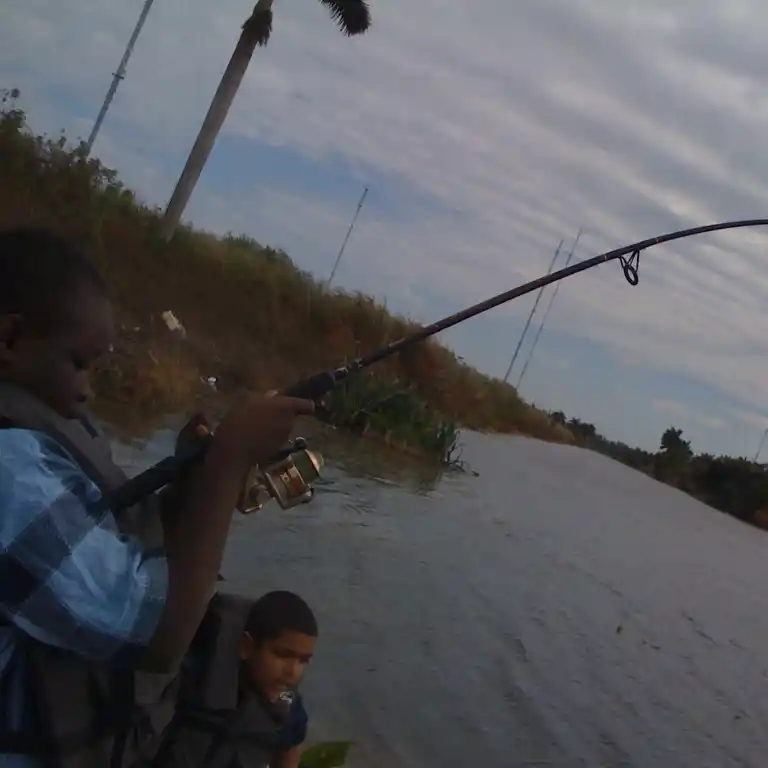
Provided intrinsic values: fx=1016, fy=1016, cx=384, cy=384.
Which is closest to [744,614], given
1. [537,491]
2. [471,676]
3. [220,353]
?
[537,491]

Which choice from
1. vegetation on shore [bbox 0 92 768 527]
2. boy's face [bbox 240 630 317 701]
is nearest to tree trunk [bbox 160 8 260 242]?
vegetation on shore [bbox 0 92 768 527]

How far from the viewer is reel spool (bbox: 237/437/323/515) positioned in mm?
1895

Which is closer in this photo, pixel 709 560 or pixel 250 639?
pixel 250 639

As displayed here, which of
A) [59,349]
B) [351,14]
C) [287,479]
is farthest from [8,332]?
[351,14]

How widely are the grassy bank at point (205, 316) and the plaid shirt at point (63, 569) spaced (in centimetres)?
943

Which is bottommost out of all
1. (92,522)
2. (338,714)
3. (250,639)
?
(338,714)

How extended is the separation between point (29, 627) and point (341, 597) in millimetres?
5976

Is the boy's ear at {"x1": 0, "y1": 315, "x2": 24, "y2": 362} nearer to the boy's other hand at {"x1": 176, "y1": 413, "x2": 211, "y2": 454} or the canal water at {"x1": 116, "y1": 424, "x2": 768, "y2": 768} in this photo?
the boy's other hand at {"x1": 176, "y1": 413, "x2": 211, "y2": 454}

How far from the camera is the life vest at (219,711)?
2.19 m

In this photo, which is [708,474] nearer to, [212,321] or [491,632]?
[212,321]

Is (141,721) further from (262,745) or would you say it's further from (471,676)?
(471,676)

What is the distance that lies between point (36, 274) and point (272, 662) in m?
1.31

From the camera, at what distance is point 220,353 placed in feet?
55.9

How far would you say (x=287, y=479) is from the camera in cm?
192
